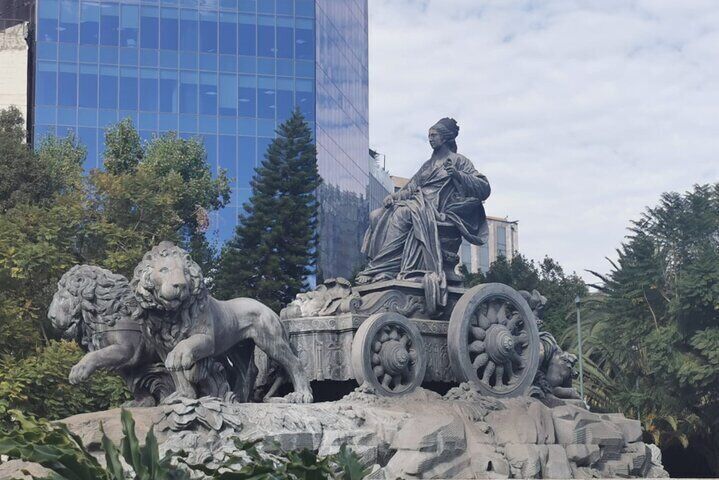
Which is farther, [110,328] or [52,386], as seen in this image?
[52,386]

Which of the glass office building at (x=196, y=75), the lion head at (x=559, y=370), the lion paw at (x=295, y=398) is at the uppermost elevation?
the glass office building at (x=196, y=75)

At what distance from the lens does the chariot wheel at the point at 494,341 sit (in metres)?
13.2

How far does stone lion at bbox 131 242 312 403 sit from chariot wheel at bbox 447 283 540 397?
1788 millimetres

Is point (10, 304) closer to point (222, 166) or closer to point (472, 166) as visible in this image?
point (472, 166)

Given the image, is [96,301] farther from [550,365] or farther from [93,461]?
[93,461]

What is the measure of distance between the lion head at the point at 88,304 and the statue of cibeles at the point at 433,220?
9.53 feet

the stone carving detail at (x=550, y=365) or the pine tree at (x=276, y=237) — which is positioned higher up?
the pine tree at (x=276, y=237)

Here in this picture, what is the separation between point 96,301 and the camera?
12.2 meters

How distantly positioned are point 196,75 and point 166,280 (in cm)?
3740

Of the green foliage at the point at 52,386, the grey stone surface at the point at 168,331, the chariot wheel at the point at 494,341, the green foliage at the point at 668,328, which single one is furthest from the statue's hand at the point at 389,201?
the green foliage at the point at 668,328

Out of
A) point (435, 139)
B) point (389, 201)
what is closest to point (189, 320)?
point (389, 201)

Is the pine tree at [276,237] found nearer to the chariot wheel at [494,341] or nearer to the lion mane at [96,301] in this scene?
the chariot wheel at [494,341]

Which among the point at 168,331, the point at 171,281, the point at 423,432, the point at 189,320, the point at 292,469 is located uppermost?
the point at 171,281

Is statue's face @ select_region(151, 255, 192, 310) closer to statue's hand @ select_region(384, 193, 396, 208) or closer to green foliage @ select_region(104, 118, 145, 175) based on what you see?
statue's hand @ select_region(384, 193, 396, 208)
